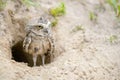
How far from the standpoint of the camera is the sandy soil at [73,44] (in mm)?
4695

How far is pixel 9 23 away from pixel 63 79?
150 cm

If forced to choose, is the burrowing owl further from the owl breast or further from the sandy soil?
the sandy soil

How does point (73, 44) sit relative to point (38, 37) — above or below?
below

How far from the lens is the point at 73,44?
5.48 m

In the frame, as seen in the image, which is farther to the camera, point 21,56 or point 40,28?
point 21,56

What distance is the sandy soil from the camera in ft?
15.4

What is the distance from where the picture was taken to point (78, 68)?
4.86m

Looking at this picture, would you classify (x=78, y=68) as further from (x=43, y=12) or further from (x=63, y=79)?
(x=43, y=12)

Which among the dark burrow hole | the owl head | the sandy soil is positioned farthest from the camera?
the dark burrow hole

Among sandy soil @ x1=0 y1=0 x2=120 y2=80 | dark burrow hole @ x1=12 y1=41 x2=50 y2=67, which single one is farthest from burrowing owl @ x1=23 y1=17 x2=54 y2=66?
dark burrow hole @ x1=12 y1=41 x2=50 y2=67

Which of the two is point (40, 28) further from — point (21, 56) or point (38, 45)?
point (21, 56)

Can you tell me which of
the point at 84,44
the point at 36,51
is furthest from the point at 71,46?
the point at 36,51

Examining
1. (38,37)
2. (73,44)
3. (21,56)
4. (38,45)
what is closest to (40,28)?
(38,37)

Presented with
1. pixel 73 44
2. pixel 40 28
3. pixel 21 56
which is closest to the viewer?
pixel 40 28
